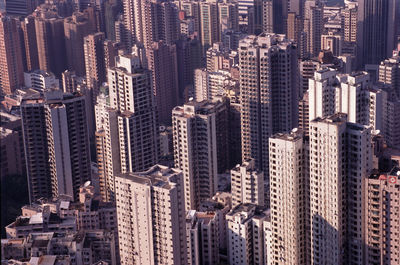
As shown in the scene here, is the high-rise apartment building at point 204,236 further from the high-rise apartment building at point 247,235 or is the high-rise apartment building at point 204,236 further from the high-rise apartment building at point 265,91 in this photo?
the high-rise apartment building at point 265,91

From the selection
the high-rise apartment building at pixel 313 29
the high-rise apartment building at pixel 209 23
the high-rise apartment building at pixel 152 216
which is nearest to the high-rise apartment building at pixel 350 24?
the high-rise apartment building at pixel 313 29

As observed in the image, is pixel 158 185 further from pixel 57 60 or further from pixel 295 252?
pixel 57 60

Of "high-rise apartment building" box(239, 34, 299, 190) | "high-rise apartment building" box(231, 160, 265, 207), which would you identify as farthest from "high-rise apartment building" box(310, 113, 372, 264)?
"high-rise apartment building" box(239, 34, 299, 190)

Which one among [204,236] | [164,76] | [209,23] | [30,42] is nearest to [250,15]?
[209,23]

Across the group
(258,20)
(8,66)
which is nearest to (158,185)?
(8,66)

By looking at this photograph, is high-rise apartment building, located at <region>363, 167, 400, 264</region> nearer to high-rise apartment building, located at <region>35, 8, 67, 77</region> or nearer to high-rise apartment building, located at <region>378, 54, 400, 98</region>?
high-rise apartment building, located at <region>378, 54, 400, 98</region>
